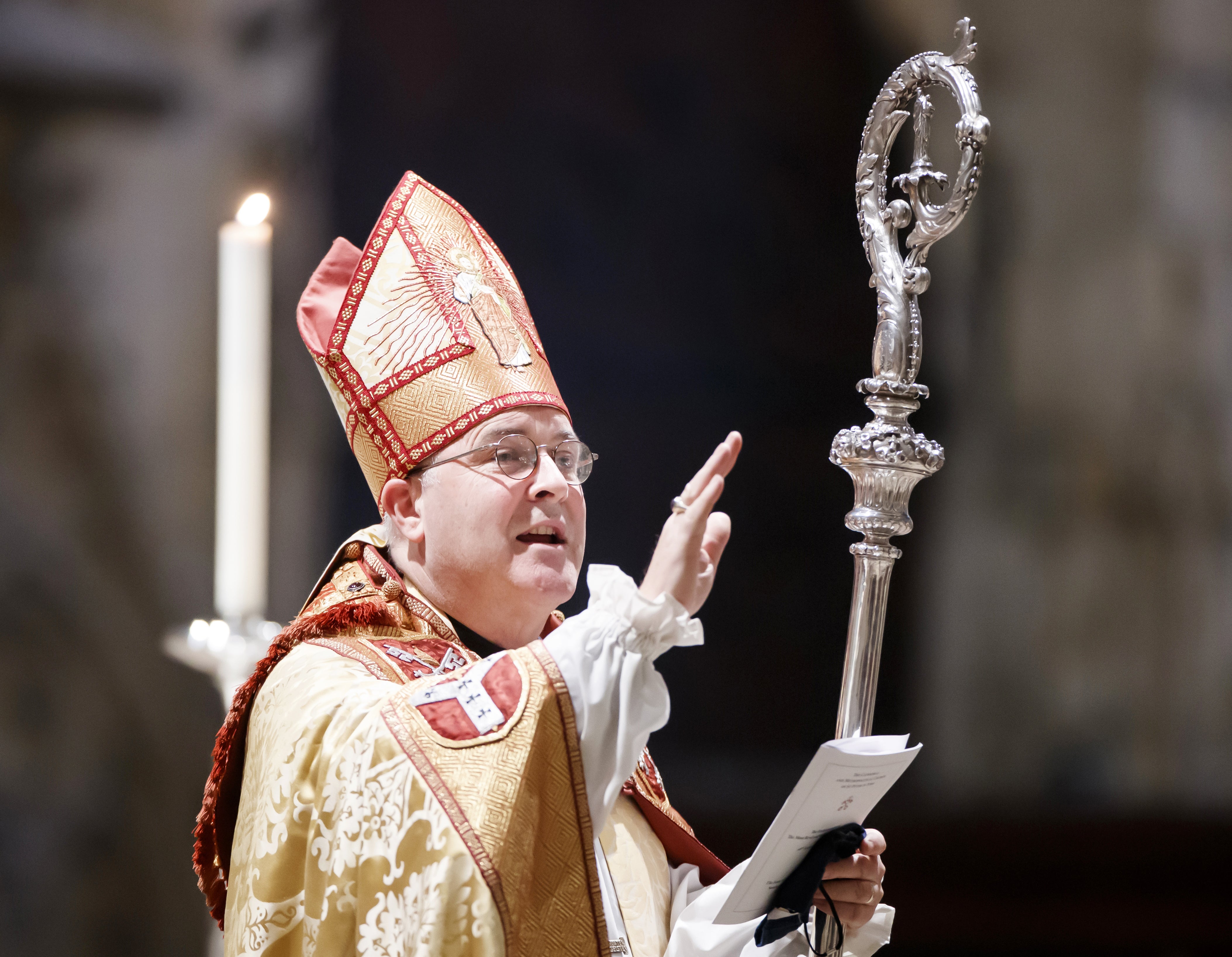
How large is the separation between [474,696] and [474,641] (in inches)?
23.2

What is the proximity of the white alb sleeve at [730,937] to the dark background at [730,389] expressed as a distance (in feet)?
7.09

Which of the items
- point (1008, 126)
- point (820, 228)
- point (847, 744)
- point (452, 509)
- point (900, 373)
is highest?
point (1008, 126)

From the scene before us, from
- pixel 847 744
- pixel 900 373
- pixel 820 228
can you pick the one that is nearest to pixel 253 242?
pixel 900 373

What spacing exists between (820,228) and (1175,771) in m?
2.46

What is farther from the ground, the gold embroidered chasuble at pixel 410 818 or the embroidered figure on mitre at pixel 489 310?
the embroidered figure on mitre at pixel 489 310

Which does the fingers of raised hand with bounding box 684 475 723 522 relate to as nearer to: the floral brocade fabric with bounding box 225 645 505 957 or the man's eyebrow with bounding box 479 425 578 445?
the floral brocade fabric with bounding box 225 645 505 957

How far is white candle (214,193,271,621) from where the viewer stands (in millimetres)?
2346

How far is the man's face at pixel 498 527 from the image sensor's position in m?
2.36

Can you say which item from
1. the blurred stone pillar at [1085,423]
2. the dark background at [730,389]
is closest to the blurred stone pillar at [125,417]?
the dark background at [730,389]

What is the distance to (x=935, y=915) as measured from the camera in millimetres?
4699

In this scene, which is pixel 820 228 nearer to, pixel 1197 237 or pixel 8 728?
pixel 1197 237

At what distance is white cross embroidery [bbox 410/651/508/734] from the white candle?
539 millimetres

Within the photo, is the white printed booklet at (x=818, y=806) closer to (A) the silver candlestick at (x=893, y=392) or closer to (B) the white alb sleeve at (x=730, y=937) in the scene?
(A) the silver candlestick at (x=893, y=392)

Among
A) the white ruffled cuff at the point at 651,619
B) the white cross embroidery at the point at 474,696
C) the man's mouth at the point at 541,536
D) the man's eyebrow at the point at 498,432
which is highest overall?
the man's eyebrow at the point at 498,432
